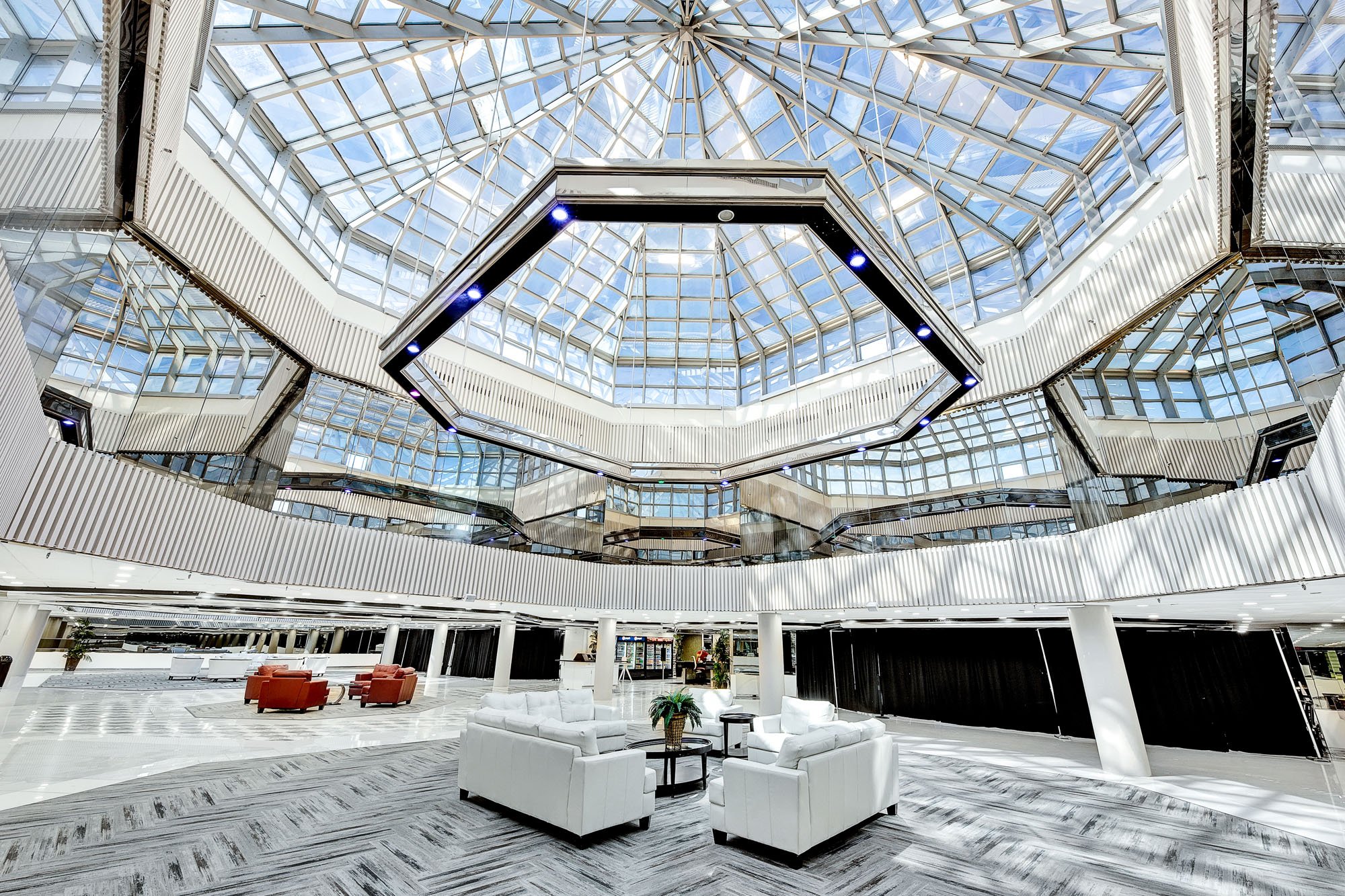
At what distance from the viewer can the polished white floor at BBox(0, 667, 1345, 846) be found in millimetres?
8211

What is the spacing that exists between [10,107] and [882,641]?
2260 centimetres

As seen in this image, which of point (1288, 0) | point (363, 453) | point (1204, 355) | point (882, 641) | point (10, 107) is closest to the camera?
point (10, 107)

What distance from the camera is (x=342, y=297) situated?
14.1m

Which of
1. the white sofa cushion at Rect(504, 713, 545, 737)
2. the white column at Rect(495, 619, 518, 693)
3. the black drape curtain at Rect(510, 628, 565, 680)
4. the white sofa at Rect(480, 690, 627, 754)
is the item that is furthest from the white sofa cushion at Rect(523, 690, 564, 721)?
the black drape curtain at Rect(510, 628, 565, 680)

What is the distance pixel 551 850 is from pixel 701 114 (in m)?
16.5

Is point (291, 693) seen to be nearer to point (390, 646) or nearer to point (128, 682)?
point (128, 682)

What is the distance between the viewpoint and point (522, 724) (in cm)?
731

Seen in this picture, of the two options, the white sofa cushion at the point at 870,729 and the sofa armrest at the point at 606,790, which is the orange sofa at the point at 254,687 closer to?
the sofa armrest at the point at 606,790

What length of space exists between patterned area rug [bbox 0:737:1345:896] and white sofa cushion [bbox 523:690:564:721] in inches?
115

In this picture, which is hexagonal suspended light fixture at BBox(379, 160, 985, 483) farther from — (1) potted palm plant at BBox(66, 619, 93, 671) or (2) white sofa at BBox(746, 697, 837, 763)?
(1) potted palm plant at BBox(66, 619, 93, 671)

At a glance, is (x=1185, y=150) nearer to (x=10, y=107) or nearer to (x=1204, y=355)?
(x=1204, y=355)

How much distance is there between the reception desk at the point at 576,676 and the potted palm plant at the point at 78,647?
2285cm

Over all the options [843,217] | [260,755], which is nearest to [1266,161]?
[843,217]

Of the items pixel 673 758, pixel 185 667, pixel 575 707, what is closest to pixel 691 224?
pixel 673 758
